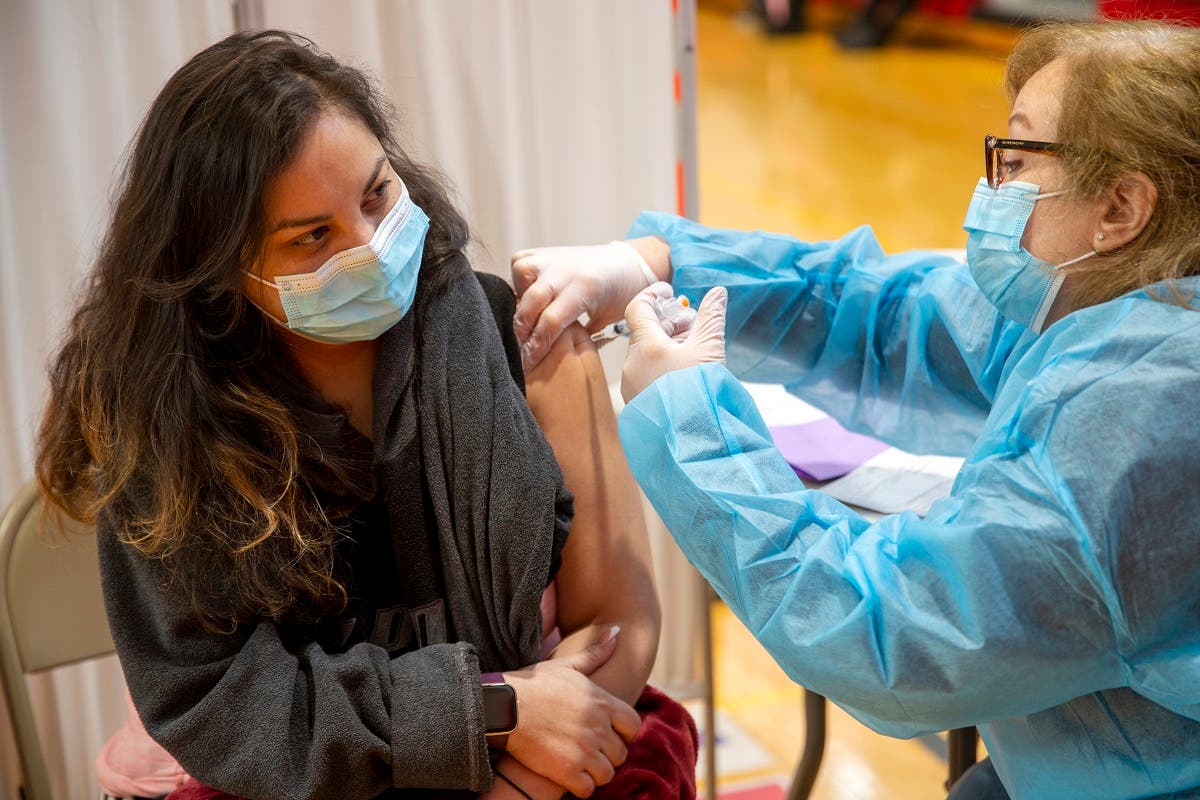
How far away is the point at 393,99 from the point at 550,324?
98 cm

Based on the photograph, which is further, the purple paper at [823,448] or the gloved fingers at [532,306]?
the purple paper at [823,448]

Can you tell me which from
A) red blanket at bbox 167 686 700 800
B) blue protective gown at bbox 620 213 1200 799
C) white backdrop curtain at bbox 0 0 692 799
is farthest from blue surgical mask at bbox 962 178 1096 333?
white backdrop curtain at bbox 0 0 692 799

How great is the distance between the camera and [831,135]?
6.42 meters

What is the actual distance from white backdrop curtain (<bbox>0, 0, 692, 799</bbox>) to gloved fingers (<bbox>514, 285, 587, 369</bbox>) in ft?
2.19

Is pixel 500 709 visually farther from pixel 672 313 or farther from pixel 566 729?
pixel 672 313

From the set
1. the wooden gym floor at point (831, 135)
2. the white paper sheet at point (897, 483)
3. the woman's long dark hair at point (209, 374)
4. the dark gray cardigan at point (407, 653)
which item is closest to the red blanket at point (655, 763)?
the dark gray cardigan at point (407, 653)

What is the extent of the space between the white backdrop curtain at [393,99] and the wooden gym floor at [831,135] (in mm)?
1421

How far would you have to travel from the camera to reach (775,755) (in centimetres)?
276

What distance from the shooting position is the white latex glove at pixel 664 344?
1374mm

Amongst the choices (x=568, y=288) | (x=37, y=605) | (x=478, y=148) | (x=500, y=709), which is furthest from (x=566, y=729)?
(x=478, y=148)

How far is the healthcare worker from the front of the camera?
3.46 ft

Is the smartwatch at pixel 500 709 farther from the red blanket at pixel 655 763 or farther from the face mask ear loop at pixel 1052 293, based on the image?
the face mask ear loop at pixel 1052 293

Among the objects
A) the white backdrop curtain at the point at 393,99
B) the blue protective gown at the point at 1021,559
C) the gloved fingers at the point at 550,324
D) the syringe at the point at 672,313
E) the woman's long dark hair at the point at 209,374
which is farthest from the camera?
the white backdrop curtain at the point at 393,99

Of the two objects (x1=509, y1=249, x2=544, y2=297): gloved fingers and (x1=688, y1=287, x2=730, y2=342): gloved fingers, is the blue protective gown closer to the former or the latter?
(x1=688, y1=287, x2=730, y2=342): gloved fingers
